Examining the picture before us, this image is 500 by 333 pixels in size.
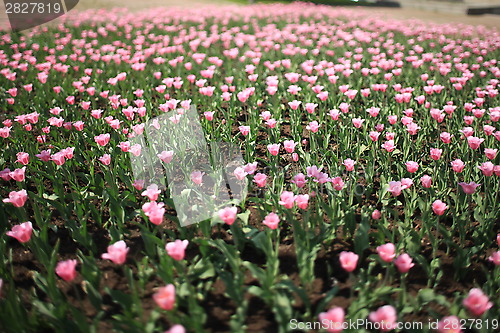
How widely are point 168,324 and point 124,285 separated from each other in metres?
0.48

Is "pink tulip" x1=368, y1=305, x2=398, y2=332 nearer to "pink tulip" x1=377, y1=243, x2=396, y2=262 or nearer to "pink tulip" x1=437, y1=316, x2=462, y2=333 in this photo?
"pink tulip" x1=437, y1=316, x2=462, y2=333

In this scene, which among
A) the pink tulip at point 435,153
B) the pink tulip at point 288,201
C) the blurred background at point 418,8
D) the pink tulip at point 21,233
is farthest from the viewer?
the blurred background at point 418,8

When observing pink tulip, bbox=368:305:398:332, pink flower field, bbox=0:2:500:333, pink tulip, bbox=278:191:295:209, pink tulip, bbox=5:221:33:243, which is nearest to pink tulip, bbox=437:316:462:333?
pink flower field, bbox=0:2:500:333

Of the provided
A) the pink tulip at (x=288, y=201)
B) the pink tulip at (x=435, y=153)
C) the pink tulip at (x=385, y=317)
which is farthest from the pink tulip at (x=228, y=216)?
the pink tulip at (x=435, y=153)

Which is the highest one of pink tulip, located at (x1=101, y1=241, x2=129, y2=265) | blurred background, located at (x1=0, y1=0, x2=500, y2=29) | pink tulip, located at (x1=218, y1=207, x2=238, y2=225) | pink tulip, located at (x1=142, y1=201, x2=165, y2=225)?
blurred background, located at (x1=0, y1=0, x2=500, y2=29)

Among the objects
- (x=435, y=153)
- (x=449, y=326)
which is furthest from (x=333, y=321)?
(x=435, y=153)

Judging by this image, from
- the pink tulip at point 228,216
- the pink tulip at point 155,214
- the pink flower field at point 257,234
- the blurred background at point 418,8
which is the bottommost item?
the pink flower field at point 257,234

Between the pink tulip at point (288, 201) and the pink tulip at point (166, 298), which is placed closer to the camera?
the pink tulip at point (166, 298)

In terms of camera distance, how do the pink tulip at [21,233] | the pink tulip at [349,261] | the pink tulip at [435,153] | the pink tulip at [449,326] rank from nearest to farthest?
the pink tulip at [449,326] → the pink tulip at [349,261] → the pink tulip at [21,233] → the pink tulip at [435,153]

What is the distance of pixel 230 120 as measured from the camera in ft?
13.7

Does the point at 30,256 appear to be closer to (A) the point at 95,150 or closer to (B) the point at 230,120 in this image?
(A) the point at 95,150

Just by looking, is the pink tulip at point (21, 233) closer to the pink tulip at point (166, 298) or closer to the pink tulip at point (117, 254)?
the pink tulip at point (117, 254)

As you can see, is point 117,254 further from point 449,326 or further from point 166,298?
point 449,326

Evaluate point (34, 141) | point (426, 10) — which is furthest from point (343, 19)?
point (34, 141)
